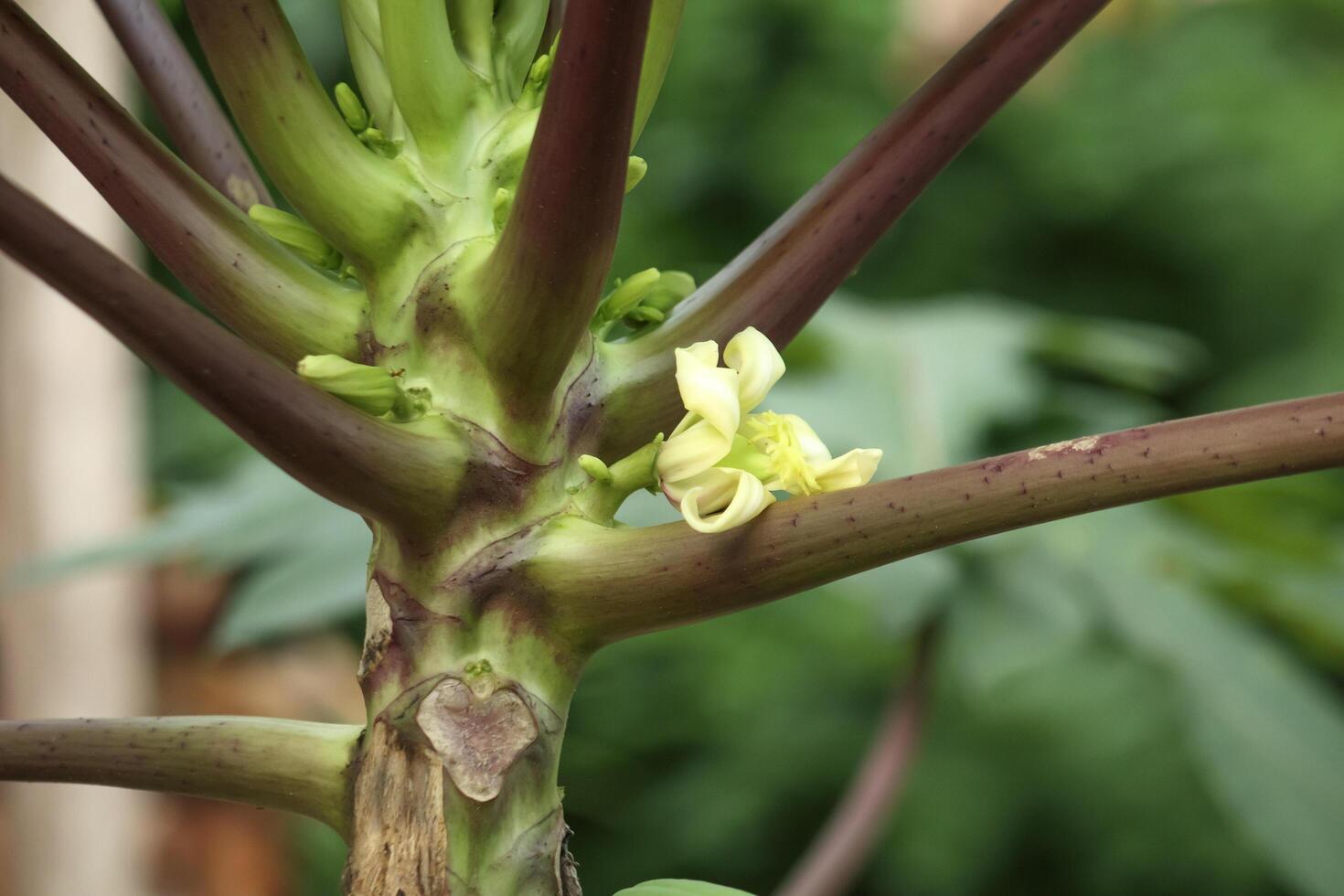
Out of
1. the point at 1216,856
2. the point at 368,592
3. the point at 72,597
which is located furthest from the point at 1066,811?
the point at 368,592

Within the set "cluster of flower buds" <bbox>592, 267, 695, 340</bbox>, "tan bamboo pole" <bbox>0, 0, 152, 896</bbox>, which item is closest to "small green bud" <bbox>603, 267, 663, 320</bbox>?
"cluster of flower buds" <bbox>592, 267, 695, 340</bbox>

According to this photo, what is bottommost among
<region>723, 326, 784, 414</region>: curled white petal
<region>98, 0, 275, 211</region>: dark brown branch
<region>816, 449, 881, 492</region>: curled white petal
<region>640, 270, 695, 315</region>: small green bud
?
<region>816, 449, 881, 492</region>: curled white petal

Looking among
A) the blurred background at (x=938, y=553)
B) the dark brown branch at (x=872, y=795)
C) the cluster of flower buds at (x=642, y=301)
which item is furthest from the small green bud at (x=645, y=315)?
the dark brown branch at (x=872, y=795)

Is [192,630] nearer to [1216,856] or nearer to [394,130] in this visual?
[1216,856]

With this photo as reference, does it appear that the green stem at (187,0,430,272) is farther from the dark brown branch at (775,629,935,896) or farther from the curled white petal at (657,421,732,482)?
the dark brown branch at (775,629,935,896)

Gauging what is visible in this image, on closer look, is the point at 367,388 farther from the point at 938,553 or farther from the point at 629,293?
the point at 938,553

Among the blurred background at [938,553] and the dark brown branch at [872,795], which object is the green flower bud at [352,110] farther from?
the dark brown branch at [872,795]
